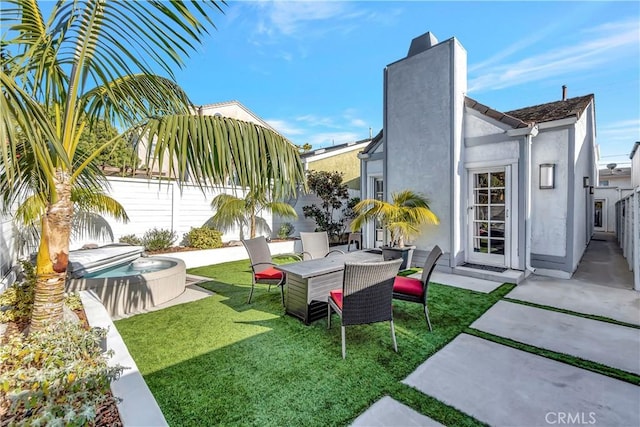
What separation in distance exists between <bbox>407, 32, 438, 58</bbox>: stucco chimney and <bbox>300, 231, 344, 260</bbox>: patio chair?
242 inches

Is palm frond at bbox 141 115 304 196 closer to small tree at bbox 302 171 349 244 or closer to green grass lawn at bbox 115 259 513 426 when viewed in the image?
green grass lawn at bbox 115 259 513 426

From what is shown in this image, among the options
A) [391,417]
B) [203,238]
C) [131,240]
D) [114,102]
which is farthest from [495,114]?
[131,240]

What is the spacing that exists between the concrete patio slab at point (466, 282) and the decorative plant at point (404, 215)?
1298 millimetres

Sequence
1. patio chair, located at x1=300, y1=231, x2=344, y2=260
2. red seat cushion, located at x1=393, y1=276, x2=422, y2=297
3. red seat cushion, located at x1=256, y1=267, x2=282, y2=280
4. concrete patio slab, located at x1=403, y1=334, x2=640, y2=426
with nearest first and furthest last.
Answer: concrete patio slab, located at x1=403, y1=334, x2=640, y2=426 < red seat cushion, located at x1=393, y1=276, x2=422, y2=297 < red seat cushion, located at x1=256, y1=267, x2=282, y2=280 < patio chair, located at x1=300, y1=231, x2=344, y2=260

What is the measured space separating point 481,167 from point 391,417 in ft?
23.7

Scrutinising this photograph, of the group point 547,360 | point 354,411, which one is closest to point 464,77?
point 547,360

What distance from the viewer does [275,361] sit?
11.6ft

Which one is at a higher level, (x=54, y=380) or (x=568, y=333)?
(x=54, y=380)

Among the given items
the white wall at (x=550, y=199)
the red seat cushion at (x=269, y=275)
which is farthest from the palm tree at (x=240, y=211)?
the white wall at (x=550, y=199)

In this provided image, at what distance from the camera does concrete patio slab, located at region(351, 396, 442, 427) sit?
251 cm

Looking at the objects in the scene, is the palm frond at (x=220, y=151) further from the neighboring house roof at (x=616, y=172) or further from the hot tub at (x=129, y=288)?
the neighboring house roof at (x=616, y=172)

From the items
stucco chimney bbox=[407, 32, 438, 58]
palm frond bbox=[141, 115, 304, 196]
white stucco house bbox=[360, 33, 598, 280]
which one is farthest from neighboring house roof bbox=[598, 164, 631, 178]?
palm frond bbox=[141, 115, 304, 196]

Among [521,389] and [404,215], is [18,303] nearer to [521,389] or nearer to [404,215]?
[521,389]

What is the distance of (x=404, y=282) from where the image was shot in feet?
16.0
